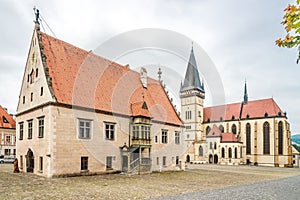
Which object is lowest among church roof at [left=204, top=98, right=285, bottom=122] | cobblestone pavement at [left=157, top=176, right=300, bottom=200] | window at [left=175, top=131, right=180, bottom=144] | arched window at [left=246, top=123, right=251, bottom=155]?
arched window at [left=246, top=123, right=251, bottom=155]

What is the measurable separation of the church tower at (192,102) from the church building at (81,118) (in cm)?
4722

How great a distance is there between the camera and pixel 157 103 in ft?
109

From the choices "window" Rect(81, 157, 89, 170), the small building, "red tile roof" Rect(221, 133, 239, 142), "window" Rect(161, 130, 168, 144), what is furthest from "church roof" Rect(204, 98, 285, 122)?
"window" Rect(81, 157, 89, 170)

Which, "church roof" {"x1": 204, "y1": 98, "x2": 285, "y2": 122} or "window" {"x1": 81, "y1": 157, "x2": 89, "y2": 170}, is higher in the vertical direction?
"church roof" {"x1": 204, "y1": 98, "x2": 285, "y2": 122}

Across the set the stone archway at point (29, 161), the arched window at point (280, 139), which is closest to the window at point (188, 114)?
the arched window at point (280, 139)

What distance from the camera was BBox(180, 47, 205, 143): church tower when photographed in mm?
77625

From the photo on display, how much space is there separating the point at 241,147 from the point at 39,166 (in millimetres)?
57513

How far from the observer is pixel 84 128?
74.9 feet

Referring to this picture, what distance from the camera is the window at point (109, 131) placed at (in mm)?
24888

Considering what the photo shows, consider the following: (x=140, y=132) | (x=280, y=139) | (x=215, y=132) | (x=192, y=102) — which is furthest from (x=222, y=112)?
(x=140, y=132)

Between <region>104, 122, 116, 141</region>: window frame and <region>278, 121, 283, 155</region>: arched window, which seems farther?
<region>278, 121, 283, 155</region>: arched window

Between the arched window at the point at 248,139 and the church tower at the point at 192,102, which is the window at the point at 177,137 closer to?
the arched window at the point at 248,139

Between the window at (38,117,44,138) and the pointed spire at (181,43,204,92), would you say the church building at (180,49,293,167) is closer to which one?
the pointed spire at (181,43,204,92)

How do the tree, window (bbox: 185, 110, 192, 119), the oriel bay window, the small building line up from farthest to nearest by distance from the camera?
1. window (bbox: 185, 110, 192, 119)
2. the small building
3. the oriel bay window
4. the tree
